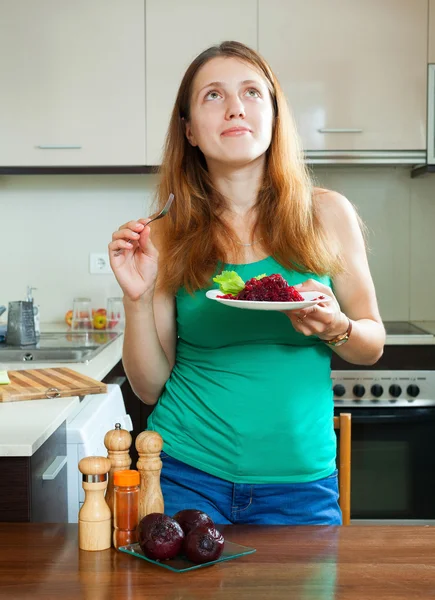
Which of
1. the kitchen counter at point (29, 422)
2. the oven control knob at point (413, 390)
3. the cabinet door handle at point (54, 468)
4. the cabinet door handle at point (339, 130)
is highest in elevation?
the cabinet door handle at point (339, 130)

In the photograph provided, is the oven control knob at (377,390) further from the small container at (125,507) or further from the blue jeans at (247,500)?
the small container at (125,507)

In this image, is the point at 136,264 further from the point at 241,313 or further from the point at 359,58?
the point at 359,58

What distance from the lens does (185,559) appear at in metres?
0.98

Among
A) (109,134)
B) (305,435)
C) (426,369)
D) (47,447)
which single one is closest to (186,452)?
(305,435)

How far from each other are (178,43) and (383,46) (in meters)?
0.75

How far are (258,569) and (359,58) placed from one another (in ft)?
7.82

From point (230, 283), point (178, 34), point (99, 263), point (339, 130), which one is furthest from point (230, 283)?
point (99, 263)

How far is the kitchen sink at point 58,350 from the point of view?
8.27 ft

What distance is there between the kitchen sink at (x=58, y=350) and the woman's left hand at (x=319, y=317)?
1.17m

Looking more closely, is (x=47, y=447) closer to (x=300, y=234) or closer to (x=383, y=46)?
(x=300, y=234)

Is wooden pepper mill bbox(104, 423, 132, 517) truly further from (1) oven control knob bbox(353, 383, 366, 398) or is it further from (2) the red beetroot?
(1) oven control knob bbox(353, 383, 366, 398)

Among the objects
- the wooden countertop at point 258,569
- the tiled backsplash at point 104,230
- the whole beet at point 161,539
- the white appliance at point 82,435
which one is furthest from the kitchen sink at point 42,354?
the whole beet at point 161,539

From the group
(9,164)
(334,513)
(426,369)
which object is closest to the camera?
(334,513)

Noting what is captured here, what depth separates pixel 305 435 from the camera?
4.51ft
